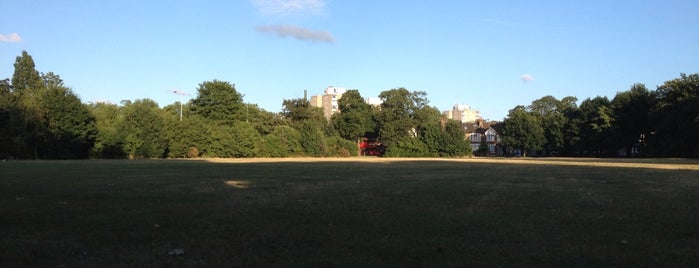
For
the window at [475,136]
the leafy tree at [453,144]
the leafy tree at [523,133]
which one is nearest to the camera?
the leafy tree at [453,144]

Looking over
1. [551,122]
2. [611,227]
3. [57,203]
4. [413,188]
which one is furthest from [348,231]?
[551,122]

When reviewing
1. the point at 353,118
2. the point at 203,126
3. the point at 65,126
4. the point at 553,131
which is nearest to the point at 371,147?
the point at 353,118

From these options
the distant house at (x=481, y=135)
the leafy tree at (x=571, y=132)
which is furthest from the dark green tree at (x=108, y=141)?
the distant house at (x=481, y=135)

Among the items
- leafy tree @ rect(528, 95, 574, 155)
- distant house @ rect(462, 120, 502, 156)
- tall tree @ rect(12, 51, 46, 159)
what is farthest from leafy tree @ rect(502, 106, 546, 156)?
tall tree @ rect(12, 51, 46, 159)

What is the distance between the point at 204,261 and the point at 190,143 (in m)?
66.3

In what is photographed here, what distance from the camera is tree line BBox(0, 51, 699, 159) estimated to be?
57062 millimetres

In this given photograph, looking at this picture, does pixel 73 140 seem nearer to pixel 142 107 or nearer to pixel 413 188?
pixel 142 107

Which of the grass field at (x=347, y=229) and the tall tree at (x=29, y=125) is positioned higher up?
the tall tree at (x=29, y=125)

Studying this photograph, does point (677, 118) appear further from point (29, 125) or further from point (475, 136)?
point (475, 136)

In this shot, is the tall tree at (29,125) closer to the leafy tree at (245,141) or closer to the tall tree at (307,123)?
the leafy tree at (245,141)

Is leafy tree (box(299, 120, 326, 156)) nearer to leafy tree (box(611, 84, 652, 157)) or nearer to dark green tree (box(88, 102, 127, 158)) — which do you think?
dark green tree (box(88, 102, 127, 158))

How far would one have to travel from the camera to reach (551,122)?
103750 millimetres

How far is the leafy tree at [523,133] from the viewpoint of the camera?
4090 inches

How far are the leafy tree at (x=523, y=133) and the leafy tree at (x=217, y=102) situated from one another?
55655mm
